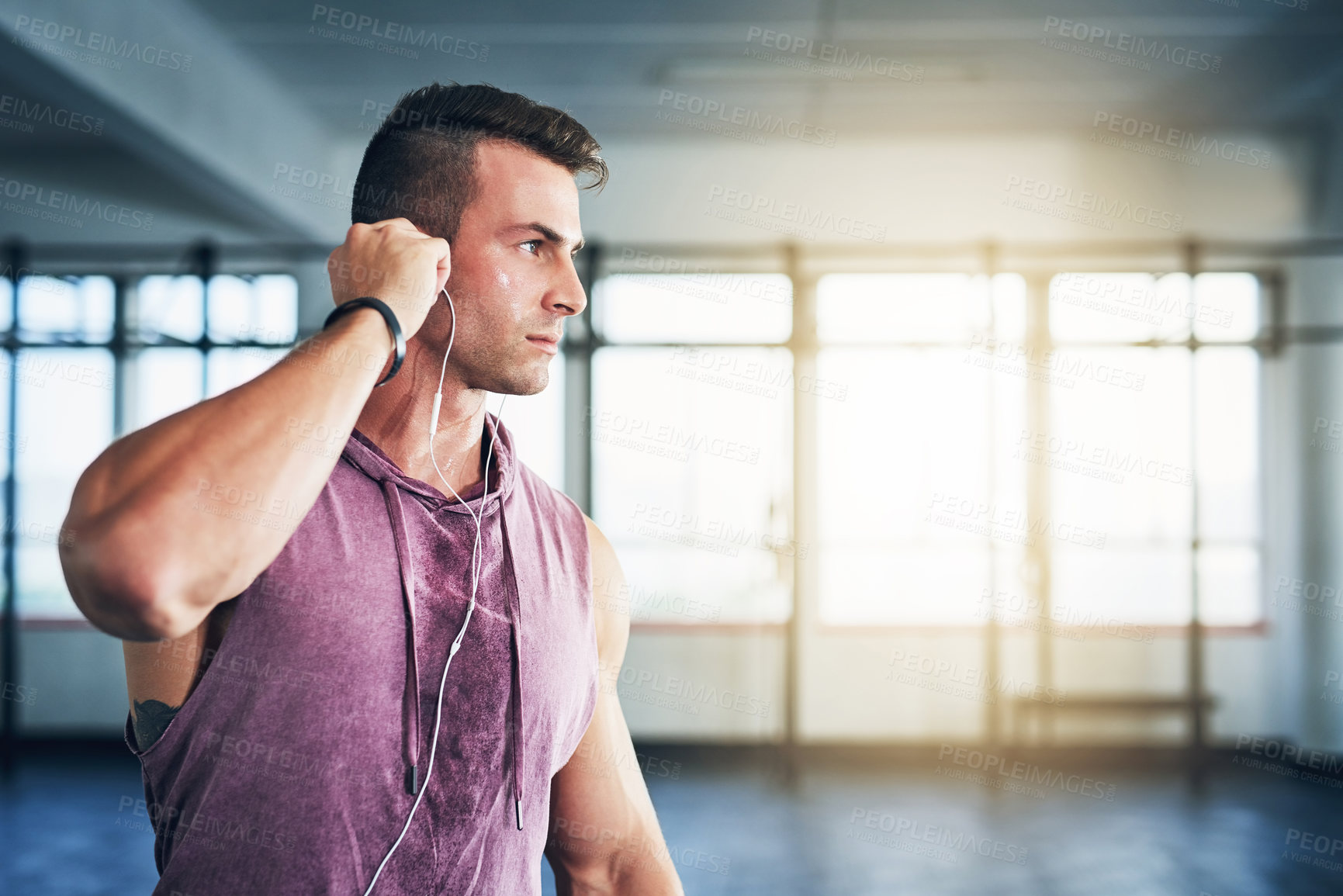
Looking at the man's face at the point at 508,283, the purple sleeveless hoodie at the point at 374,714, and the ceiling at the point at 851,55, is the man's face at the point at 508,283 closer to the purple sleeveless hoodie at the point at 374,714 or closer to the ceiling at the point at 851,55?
the purple sleeveless hoodie at the point at 374,714

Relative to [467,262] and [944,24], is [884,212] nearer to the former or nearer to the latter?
[944,24]

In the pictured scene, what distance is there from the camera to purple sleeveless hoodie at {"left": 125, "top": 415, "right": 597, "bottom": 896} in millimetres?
728

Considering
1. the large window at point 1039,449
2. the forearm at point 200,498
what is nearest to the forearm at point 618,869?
the forearm at point 200,498

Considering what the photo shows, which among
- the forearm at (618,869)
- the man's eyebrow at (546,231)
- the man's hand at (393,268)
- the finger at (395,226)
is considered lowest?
the forearm at (618,869)

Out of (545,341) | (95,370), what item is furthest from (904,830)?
(95,370)

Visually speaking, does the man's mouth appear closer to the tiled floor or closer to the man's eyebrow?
the man's eyebrow

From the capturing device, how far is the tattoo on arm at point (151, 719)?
2.40ft

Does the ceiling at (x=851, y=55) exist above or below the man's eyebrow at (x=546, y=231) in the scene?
above

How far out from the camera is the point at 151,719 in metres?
0.74

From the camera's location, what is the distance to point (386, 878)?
2.55 feet

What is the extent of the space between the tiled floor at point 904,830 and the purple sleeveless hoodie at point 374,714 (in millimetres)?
2956

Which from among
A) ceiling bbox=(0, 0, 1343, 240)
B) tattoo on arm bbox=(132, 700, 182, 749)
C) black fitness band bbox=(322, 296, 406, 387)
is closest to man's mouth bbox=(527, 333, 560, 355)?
black fitness band bbox=(322, 296, 406, 387)

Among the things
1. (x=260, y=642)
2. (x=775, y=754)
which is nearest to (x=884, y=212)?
(x=775, y=754)

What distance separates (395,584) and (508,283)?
361 millimetres
